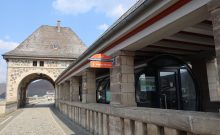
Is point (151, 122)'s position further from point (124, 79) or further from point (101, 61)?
point (101, 61)

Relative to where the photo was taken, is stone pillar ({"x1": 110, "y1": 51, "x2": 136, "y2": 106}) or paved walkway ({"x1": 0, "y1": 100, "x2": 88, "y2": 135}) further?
paved walkway ({"x1": 0, "y1": 100, "x2": 88, "y2": 135})

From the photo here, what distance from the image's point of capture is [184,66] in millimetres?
8391

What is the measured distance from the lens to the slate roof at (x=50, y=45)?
27.6m

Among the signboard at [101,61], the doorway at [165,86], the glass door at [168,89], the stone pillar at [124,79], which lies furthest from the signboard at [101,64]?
the glass door at [168,89]

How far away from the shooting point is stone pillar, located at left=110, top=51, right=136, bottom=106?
576 cm

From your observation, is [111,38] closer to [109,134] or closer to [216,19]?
[109,134]

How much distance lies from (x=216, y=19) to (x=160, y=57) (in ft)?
15.8

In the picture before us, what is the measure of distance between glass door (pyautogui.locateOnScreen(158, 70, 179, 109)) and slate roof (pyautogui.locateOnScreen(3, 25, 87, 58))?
850 inches

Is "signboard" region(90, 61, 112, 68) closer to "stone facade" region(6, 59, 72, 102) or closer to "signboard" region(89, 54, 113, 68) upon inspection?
"signboard" region(89, 54, 113, 68)

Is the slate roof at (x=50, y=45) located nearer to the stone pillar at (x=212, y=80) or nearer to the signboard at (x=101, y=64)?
the stone pillar at (x=212, y=80)

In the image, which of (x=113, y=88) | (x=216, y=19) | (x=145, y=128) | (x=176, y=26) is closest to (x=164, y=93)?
(x=113, y=88)

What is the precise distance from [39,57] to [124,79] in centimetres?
2363

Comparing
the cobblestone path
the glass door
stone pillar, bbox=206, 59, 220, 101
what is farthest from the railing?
stone pillar, bbox=206, 59, 220, 101

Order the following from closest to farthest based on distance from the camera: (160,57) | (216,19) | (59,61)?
(216,19) < (160,57) < (59,61)
